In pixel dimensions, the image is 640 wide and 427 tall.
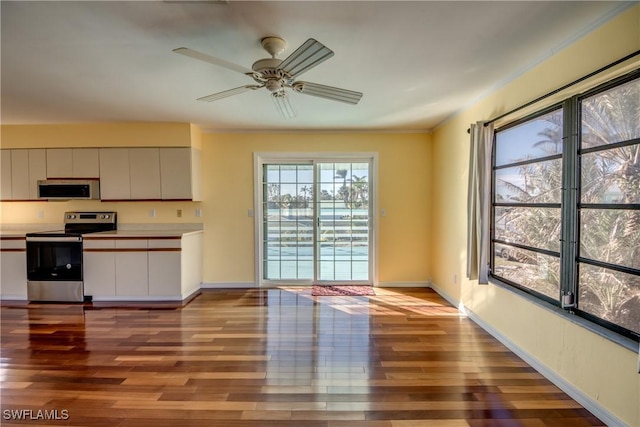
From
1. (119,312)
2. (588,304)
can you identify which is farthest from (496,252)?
(119,312)

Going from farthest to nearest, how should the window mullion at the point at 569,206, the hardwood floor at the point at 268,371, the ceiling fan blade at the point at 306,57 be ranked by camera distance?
1. the window mullion at the point at 569,206
2. the hardwood floor at the point at 268,371
3. the ceiling fan blade at the point at 306,57

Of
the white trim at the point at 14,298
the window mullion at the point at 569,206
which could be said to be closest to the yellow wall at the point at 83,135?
the white trim at the point at 14,298

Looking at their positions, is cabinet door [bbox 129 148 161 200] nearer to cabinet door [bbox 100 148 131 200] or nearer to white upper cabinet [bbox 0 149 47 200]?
cabinet door [bbox 100 148 131 200]

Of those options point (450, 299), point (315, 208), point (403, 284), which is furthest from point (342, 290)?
point (450, 299)

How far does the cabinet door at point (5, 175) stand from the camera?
14.6 ft

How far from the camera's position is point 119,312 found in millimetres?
3826

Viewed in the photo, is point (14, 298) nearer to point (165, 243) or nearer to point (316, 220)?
point (165, 243)

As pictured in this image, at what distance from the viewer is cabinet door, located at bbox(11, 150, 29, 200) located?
4.44 meters

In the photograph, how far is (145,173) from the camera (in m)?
4.45

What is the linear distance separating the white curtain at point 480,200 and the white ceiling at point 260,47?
1.59 feet

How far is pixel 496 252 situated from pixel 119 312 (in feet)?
14.0

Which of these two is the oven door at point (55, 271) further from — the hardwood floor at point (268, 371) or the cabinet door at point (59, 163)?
the cabinet door at point (59, 163)

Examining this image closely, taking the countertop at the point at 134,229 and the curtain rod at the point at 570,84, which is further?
the countertop at the point at 134,229

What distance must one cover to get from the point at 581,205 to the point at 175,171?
444 centimetres
